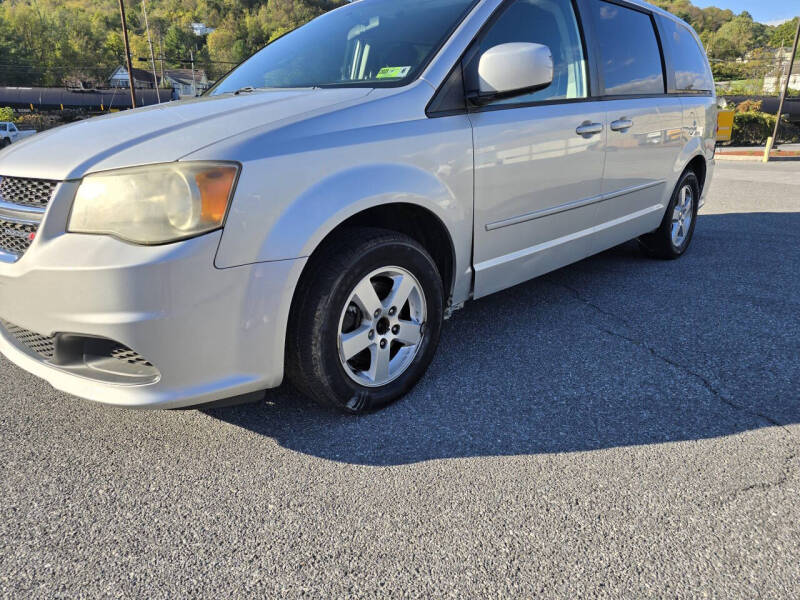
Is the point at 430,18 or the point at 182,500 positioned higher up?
the point at 430,18

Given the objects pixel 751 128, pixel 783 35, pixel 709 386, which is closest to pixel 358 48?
pixel 709 386

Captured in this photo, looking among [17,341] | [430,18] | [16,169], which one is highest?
[430,18]

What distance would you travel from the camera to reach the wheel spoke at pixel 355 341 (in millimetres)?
2238

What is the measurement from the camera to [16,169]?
2.01 m

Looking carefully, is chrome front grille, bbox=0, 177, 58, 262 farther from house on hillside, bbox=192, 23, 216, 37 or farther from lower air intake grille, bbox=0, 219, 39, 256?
house on hillside, bbox=192, 23, 216, 37

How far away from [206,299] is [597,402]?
1.64 m

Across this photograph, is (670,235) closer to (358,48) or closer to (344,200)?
(358,48)

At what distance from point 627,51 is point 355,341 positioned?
2.77 meters

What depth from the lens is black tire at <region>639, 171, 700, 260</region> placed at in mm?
4543

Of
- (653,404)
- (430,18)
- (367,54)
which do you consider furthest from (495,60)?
(653,404)

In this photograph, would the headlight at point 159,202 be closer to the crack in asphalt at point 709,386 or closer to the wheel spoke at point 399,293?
the wheel spoke at point 399,293

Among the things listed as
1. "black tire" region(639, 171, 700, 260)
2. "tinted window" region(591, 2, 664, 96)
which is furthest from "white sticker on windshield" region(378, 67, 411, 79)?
"black tire" region(639, 171, 700, 260)

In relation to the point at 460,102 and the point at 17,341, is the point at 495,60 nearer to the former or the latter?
the point at 460,102

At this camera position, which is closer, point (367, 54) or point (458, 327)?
point (367, 54)
